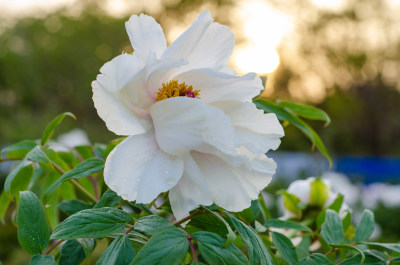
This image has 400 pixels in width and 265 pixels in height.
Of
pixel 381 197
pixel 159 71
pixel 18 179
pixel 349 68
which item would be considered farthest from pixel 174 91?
pixel 349 68

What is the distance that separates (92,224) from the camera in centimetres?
42

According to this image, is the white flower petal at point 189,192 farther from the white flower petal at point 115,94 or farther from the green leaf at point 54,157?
the green leaf at point 54,157

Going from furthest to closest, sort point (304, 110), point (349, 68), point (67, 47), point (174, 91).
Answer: point (67, 47) < point (349, 68) < point (304, 110) < point (174, 91)

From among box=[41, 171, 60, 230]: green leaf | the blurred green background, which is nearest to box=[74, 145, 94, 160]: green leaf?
box=[41, 171, 60, 230]: green leaf

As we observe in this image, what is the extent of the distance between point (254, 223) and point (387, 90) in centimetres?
1514

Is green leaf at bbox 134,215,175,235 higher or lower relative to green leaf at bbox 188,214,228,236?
higher

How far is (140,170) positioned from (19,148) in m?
0.31

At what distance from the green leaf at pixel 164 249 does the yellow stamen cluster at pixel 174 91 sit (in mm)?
138

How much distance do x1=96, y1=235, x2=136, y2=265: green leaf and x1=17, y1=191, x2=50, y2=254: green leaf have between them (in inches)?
3.2

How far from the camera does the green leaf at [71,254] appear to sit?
51cm

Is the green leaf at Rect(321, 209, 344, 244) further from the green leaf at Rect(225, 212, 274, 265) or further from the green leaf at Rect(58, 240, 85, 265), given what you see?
the green leaf at Rect(58, 240, 85, 265)

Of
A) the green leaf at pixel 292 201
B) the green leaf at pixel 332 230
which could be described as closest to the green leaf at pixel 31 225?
the green leaf at pixel 332 230

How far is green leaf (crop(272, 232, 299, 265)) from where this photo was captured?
0.53 meters

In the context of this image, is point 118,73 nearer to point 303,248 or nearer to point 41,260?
point 41,260
